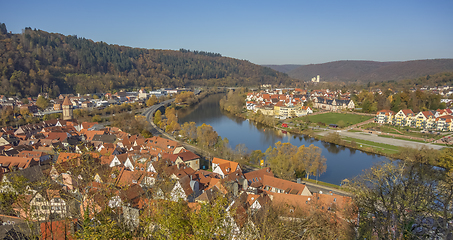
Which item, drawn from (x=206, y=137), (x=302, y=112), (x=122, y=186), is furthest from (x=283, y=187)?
(x=302, y=112)

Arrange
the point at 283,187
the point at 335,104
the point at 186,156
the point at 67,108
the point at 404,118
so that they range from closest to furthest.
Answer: the point at 283,187
the point at 186,156
the point at 404,118
the point at 67,108
the point at 335,104

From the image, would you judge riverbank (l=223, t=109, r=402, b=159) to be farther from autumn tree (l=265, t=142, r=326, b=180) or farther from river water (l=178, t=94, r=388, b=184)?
autumn tree (l=265, t=142, r=326, b=180)

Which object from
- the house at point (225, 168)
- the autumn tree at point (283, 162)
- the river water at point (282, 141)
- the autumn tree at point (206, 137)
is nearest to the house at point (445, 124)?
the river water at point (282, 141)

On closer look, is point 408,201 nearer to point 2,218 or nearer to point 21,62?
point 2,218

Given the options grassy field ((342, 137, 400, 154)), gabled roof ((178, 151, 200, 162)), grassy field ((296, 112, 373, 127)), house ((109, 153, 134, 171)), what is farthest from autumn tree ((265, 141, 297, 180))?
grassy field ((296, 112, 373, 127))

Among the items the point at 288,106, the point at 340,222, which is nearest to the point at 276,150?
the point at 340,222

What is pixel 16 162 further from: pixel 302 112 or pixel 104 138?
pixel 302 112

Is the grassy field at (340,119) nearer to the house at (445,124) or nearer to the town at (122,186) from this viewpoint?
the house at (445,124)
